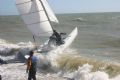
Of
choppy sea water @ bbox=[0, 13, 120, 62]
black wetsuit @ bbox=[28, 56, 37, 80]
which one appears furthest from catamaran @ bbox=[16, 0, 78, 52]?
black wetsuit @ bbox=[28, 56, 37, 80]

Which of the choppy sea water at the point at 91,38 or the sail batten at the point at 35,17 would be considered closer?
the sail batten at the point at 35,17

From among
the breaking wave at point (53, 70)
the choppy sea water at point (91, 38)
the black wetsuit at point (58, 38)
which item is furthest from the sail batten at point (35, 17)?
the choppy sea water at point (91, 38)

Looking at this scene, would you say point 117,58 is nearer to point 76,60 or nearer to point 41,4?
point 76,60

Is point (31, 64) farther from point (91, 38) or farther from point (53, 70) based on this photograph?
point (91, 38)

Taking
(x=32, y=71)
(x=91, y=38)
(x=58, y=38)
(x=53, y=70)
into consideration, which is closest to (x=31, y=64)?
(x=32, y=71)

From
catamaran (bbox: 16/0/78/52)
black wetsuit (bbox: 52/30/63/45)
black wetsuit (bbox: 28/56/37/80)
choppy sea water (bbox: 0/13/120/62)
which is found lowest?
choppy sea water (bbox: 0/13/120/62)

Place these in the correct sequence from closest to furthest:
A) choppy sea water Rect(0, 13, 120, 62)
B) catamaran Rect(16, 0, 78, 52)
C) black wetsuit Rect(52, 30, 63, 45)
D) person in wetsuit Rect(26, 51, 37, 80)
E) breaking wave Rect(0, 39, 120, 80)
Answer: person in wetsuit Rect(26, 51, 37, 80) → breaking wave Rect(0, 39, 120, 80) → catamaran Rect(16, 0, 78, 52) → black wetsuit Rect(52, 30, 63, 45) → choppy sea water Rect(0, 13, 120, 62)

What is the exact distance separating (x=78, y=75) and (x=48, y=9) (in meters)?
8.60

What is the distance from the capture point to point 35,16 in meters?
21.1

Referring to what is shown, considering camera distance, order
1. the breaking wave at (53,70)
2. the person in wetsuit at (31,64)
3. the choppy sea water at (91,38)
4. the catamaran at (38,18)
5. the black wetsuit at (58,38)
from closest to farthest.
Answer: the person in wetsuit at (31,64) → the breaking wave at (53,70) → the catamaran at (38,18) → the black wetsuit at (58,38) → the choppy sea water at (91,38)

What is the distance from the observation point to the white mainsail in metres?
20.8

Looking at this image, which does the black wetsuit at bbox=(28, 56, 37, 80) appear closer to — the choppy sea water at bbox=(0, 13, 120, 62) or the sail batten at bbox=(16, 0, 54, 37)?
the choppy sea water at bbox=(0, 13, 120, 62)

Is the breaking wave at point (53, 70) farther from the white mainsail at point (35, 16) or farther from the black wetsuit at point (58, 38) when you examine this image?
the white mainsail at point (35, 16)

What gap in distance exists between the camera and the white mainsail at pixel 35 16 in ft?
68.2
